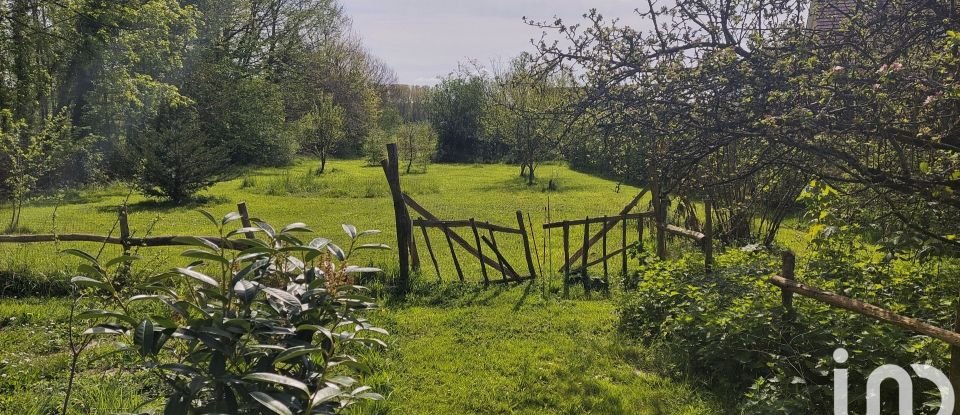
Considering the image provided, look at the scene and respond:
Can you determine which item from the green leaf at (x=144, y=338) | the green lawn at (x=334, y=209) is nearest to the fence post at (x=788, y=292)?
the green leaf at (x=144, y=338)

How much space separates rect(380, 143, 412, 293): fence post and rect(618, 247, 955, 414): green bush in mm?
3034

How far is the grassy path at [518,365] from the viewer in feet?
12.8

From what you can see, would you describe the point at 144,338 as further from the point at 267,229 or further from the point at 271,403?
the point at 267,229

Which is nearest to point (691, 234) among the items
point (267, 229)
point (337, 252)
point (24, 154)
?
point (337, 252)

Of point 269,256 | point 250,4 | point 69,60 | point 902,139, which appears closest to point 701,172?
point 902,139

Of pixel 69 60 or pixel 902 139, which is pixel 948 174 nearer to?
pixel 902 139

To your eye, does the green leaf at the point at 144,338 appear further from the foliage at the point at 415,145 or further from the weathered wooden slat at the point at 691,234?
the foliage at the point at 415,145

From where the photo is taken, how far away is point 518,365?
15.1ft

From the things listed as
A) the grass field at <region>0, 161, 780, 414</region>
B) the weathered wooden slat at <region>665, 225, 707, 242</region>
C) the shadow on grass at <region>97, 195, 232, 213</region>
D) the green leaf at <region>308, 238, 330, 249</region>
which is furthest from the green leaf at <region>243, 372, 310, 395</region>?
the shadow on grass at <region>97, 195, 232, 213</region>

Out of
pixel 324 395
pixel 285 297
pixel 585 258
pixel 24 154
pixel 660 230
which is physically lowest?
pixel 585 258

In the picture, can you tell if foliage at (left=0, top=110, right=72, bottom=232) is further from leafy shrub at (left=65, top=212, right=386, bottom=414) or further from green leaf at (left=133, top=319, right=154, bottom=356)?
green leaf at (left=133, top=319, right=154, bottom=356)

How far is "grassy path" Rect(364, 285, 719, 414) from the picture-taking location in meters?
3.89

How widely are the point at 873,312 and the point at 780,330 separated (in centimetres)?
82

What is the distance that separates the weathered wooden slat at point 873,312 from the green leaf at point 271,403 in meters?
3.02
